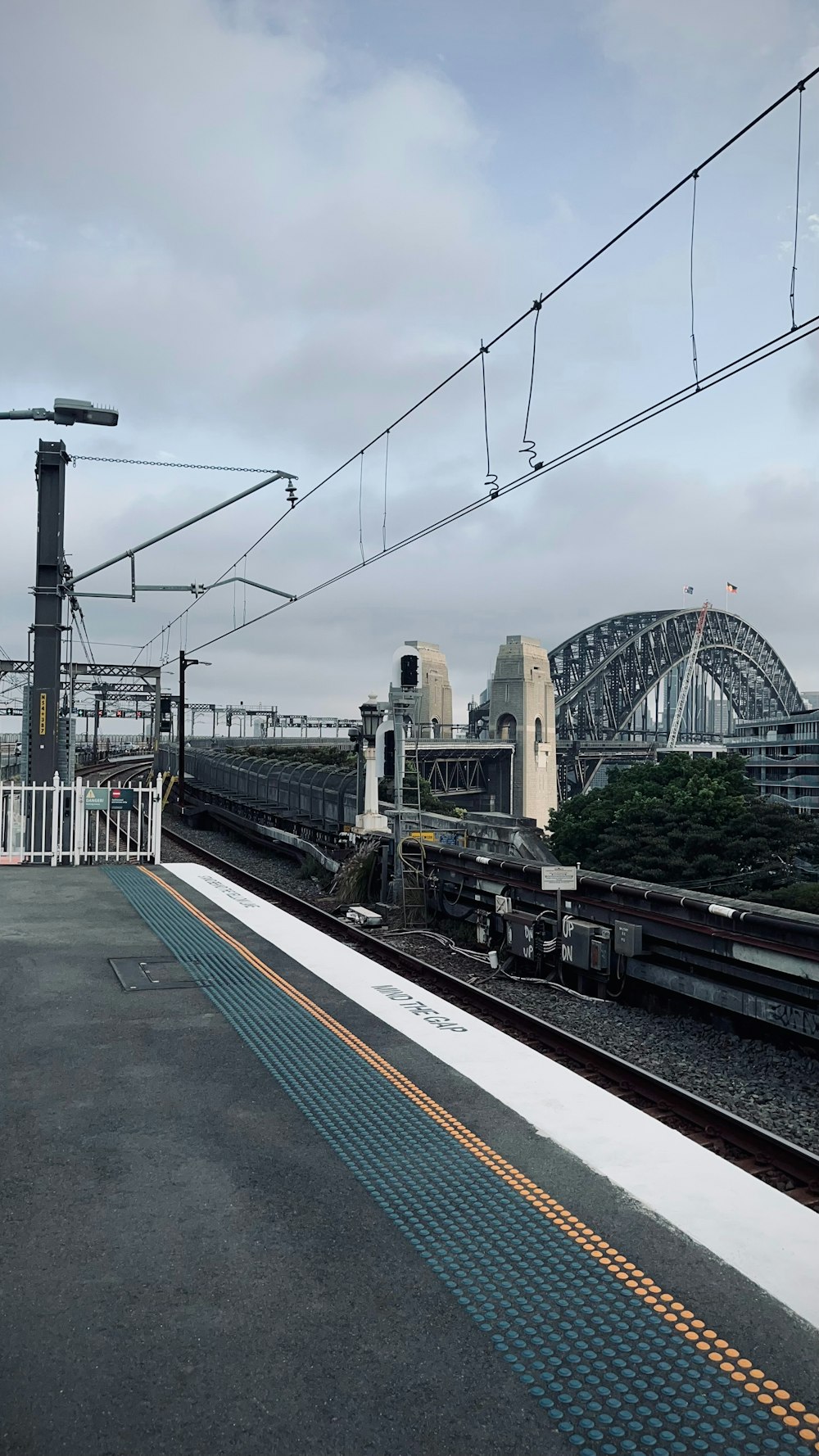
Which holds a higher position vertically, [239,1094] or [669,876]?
[239,1094]

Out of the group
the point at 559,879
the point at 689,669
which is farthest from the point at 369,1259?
the point at 689,669

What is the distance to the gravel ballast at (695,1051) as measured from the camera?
8461 millimetres

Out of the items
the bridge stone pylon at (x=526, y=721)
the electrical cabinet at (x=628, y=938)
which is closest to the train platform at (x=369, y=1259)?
the electrical cabinet at (x=628, y=938)

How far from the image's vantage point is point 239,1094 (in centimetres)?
666

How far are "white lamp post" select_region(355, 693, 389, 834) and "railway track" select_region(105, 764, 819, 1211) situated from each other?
7.56 m

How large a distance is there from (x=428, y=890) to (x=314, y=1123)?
13.3m

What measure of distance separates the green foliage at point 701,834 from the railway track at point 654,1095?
109 ft

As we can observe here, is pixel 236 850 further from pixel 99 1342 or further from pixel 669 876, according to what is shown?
pixel 99 1342

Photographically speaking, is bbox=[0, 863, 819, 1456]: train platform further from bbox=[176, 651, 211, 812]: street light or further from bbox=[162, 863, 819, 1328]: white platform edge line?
bbox=[176, 651, 211, 812]: street light

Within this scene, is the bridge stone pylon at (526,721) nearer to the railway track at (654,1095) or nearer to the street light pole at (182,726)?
the street light pole at (182,726)

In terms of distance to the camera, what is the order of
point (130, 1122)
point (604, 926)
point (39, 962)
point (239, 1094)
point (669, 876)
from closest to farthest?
point (130, 1122), point (239, 1094), point (39, 962), point (604, 926), point (669, 876)

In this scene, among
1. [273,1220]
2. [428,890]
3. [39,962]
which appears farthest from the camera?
[428,890]

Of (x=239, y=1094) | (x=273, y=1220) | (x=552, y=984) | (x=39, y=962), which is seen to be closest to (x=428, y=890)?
(x=552, y=984)

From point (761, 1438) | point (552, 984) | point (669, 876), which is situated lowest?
point (669, 876)
